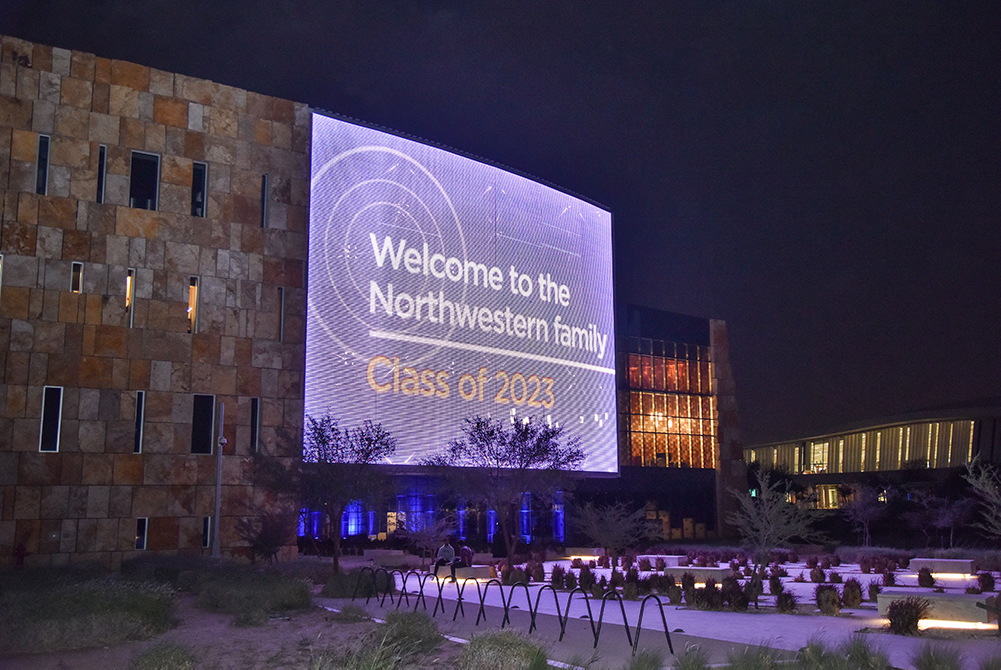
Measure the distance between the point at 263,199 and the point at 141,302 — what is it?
7.61 metres

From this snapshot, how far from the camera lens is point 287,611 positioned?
843 inches

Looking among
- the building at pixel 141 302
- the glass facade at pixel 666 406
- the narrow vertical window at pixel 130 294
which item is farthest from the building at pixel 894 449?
the narrow vertical window at pixel 130 294

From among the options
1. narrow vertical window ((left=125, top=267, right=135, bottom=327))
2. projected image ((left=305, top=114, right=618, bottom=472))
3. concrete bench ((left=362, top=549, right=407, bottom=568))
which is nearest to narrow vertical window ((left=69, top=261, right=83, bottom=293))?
narrow vertical window ((left=125, top=267, right=135, bottom=327))

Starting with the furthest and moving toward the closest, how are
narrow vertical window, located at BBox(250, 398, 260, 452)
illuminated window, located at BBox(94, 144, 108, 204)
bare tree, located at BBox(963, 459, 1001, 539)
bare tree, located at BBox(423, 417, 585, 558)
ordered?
narrow vertical window, located at BBox(250, 398, 260, 452) < illuminated window, located at BBox(94, 144, 108, 204) < bare tree, located at BBox(423, 417, 585, 558) < bare tree, located at BBox(963, 459, 1001, 539)

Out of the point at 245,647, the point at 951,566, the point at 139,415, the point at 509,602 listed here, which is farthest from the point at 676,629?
the point at 139,415

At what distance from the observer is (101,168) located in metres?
39.7

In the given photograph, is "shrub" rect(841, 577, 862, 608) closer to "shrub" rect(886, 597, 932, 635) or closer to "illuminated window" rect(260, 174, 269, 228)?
"shrub" rect(886, 597, 932, 635)

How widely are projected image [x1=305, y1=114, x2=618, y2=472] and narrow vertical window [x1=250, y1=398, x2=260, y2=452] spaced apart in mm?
2345

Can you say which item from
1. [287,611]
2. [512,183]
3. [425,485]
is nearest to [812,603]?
[287,611]

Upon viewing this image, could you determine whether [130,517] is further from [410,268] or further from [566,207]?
[566,207]

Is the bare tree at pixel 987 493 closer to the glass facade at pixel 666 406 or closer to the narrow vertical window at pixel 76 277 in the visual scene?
the glass facade at pixel 666 406

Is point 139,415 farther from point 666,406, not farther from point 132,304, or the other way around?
point 666,406

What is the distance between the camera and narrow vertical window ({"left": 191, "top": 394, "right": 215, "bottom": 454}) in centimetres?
4012

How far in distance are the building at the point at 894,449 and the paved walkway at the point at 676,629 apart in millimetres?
71678
